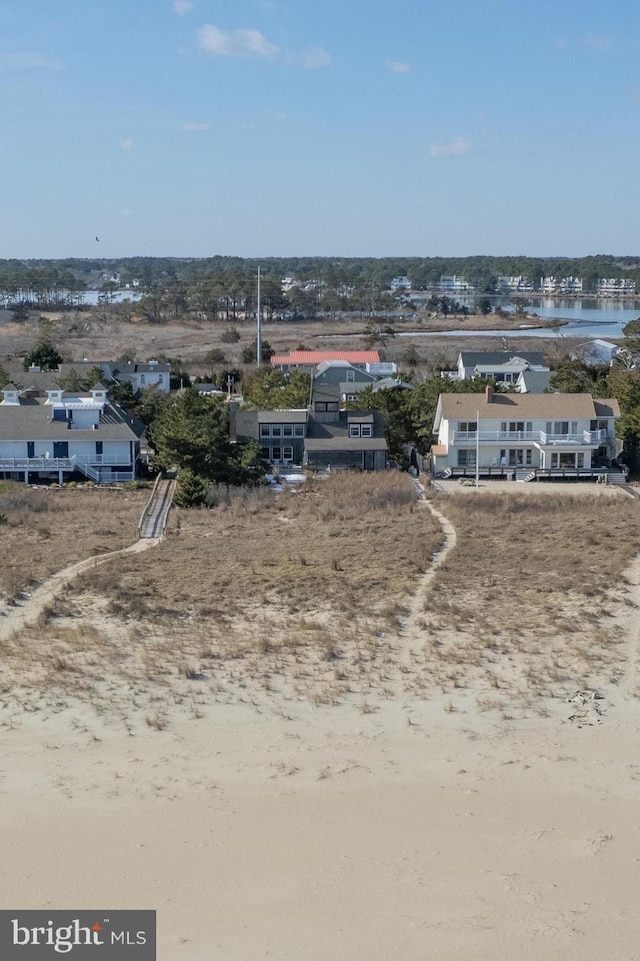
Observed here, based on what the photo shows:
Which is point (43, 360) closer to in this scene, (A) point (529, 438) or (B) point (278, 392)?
(B) point (278, 392)

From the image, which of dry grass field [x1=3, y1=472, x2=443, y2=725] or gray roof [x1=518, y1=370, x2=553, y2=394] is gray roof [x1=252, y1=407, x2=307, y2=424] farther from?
gray roof [x1=518, y1=370, x2=553, y2=394]

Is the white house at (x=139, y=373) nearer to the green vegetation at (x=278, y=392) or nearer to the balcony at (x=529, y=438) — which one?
the green vegetation at (x=278, y=392)

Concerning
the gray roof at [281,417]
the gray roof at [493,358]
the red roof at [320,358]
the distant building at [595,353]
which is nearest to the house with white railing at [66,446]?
the gray roof at [281,417]

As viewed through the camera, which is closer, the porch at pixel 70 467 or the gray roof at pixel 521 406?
the porch at pixel 70 467

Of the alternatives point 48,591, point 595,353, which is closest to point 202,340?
point 595,353

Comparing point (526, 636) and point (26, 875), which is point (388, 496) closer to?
point (526, 636)
